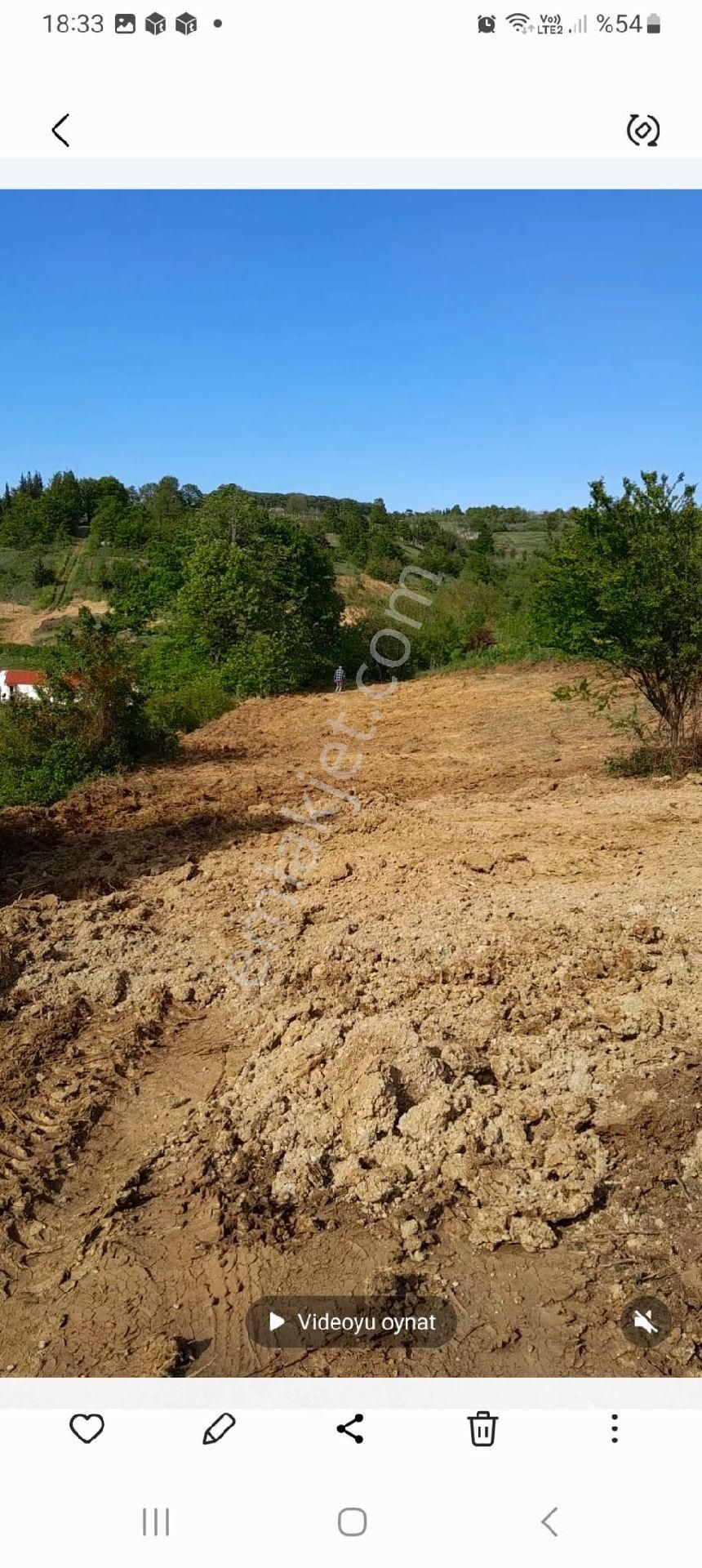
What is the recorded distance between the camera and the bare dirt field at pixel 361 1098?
346 cm

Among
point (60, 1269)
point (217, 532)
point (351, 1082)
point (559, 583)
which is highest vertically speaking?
point (217, 532)

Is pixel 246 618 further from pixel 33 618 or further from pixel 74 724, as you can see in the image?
pixel 33 618

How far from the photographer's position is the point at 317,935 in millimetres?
6691

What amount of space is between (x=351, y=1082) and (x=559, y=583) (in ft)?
24.0

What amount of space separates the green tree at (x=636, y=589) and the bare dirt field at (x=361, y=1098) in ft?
7.19

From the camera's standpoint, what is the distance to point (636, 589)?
9.96 m

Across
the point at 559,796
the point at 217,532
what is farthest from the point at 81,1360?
the point at 217,532

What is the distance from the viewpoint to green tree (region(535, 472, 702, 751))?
990cm

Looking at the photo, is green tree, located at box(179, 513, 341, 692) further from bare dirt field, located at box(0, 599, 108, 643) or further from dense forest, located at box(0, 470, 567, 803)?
bare dirt field, located at box(0, 599, 108, 643)

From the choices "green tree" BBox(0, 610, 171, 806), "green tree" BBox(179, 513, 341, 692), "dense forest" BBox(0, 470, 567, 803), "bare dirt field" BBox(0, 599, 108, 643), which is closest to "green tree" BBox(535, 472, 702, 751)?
"dense forest" BBox(0, 470, 567, 803)

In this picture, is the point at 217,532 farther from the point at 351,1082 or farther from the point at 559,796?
the point at 351,1082

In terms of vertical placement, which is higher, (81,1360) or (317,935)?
(317,935)

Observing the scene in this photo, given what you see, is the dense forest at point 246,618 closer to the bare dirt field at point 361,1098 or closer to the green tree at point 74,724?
the green tree at point 74,724

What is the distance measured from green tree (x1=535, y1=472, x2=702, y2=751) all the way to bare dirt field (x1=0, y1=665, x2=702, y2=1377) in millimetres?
2193
